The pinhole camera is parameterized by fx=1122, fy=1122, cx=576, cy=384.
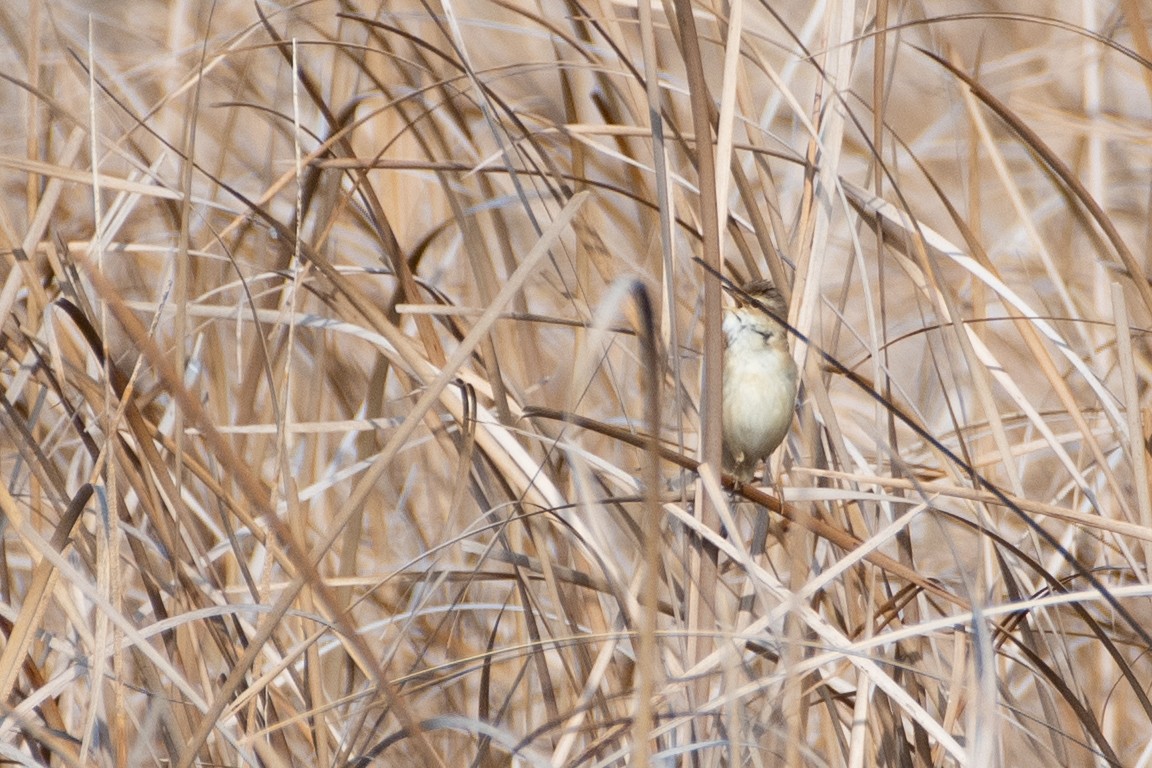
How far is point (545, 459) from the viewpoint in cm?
104

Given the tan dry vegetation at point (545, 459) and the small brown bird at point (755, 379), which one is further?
the small brown bird at point (755, 379)

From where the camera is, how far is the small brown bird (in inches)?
60.4

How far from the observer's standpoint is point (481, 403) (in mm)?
1249

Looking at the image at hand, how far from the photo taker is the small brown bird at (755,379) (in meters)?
1.53

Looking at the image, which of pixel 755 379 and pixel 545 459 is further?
pixel 755 379

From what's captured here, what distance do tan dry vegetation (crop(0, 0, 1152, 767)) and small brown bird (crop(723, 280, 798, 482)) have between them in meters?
0.13

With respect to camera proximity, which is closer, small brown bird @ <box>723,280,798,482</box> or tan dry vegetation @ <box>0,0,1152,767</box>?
tan dry vegetation @ <box>0,0,1152,767</box>

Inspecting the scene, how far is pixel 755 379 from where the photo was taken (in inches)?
61.3

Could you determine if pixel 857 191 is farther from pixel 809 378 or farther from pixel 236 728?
pixel 236 728

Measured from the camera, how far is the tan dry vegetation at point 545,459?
85cm

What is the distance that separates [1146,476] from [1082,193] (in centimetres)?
26

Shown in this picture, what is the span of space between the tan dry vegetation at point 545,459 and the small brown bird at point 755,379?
130mm

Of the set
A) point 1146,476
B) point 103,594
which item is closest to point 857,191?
point 1146,476

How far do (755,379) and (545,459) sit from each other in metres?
0.59
